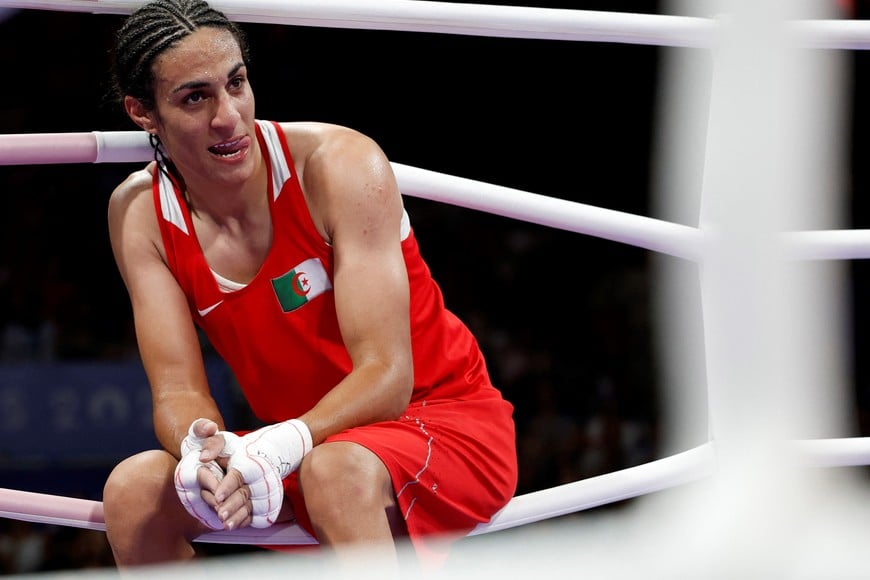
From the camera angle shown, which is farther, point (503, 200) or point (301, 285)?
point (301, 285)

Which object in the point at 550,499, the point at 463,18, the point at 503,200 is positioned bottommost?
the point at 550,499

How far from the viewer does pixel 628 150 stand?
469 cm

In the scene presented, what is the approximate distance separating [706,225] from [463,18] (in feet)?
1.41

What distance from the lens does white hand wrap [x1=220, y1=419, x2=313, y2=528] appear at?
40.8 inches

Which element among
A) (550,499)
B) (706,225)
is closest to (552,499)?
(550,499)

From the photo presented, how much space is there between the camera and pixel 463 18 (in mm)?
1103

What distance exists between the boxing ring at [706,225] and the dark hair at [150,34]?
0.34 feet

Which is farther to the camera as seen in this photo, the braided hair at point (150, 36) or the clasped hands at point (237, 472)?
the braided hair at point (150, 36)

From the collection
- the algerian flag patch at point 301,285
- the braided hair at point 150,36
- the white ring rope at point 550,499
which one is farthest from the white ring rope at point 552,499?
the braided hair at point 150,36

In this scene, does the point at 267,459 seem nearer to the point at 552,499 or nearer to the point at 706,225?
the point at 552,499

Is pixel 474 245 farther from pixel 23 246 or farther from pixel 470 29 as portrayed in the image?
pixel 470 29

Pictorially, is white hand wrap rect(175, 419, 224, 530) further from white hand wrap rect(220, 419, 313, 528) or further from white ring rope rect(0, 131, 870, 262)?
white ring rope rect(0, 131, 870, 262)

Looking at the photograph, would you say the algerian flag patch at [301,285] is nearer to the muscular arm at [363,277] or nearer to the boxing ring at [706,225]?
the muscular arm at [363,277]

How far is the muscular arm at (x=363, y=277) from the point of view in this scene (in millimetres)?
1162
